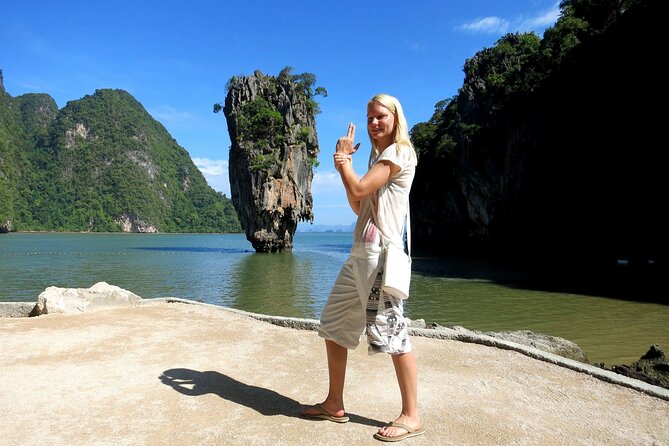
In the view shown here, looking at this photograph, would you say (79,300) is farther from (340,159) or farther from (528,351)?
(528,351)

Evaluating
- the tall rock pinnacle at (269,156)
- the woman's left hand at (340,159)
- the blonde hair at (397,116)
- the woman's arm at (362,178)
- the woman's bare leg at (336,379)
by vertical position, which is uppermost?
the tall rock pinnacle at (269,156)

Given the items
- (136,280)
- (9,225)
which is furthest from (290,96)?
(9,225)

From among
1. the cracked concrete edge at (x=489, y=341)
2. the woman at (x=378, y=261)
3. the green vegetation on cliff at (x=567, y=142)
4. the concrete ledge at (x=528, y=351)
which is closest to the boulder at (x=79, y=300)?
the cracked concrete edge at (x=489, y=341)

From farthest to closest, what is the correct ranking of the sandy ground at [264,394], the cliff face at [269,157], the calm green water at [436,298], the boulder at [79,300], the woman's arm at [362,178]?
the cliff face at [269,157], the calm green water at [436,298], the boulder at [79,300], the sandy ground at [264,394], the woman's arm at [362,178]

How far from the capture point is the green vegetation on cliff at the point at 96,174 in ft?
379

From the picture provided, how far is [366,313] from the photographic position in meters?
2.86

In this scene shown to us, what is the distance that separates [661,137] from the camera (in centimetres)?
2361

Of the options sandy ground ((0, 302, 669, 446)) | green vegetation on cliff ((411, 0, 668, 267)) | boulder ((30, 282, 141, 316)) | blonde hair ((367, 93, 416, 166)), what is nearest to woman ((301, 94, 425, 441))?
blonde hair ((367, 93, 416, 166))

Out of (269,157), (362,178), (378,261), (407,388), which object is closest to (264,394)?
(407,388)

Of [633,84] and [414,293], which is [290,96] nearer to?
A: [633,84]

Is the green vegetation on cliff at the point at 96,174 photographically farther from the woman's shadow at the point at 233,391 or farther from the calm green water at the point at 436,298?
the woman's shadow at the point at 233,391

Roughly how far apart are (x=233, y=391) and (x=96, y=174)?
145 metres

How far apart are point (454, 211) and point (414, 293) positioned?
112 ft

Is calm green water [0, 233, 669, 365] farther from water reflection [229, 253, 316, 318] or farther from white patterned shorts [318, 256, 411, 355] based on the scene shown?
white patterned shorts [318, 256, 411, 355]
